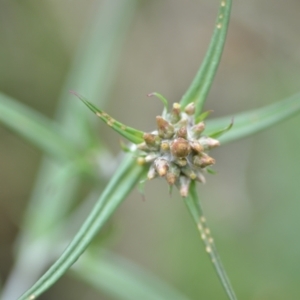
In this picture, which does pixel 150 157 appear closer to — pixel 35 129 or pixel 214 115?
pixel 35 129

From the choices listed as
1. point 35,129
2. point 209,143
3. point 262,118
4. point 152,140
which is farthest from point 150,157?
point 35,129

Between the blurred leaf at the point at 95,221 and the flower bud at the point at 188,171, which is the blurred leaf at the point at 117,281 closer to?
the blurred leaf at the point at 95,221

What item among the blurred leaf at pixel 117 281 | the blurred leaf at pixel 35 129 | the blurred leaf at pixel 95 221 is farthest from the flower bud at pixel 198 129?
the blurred leaf at pixel 117 281

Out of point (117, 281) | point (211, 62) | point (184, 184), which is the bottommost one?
point (117, 281)

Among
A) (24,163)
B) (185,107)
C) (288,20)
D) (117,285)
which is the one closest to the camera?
(185,107)

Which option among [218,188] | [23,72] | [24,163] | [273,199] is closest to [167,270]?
[218,188]

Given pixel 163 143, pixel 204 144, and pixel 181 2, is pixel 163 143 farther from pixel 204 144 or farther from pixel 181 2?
pixel 181 2
